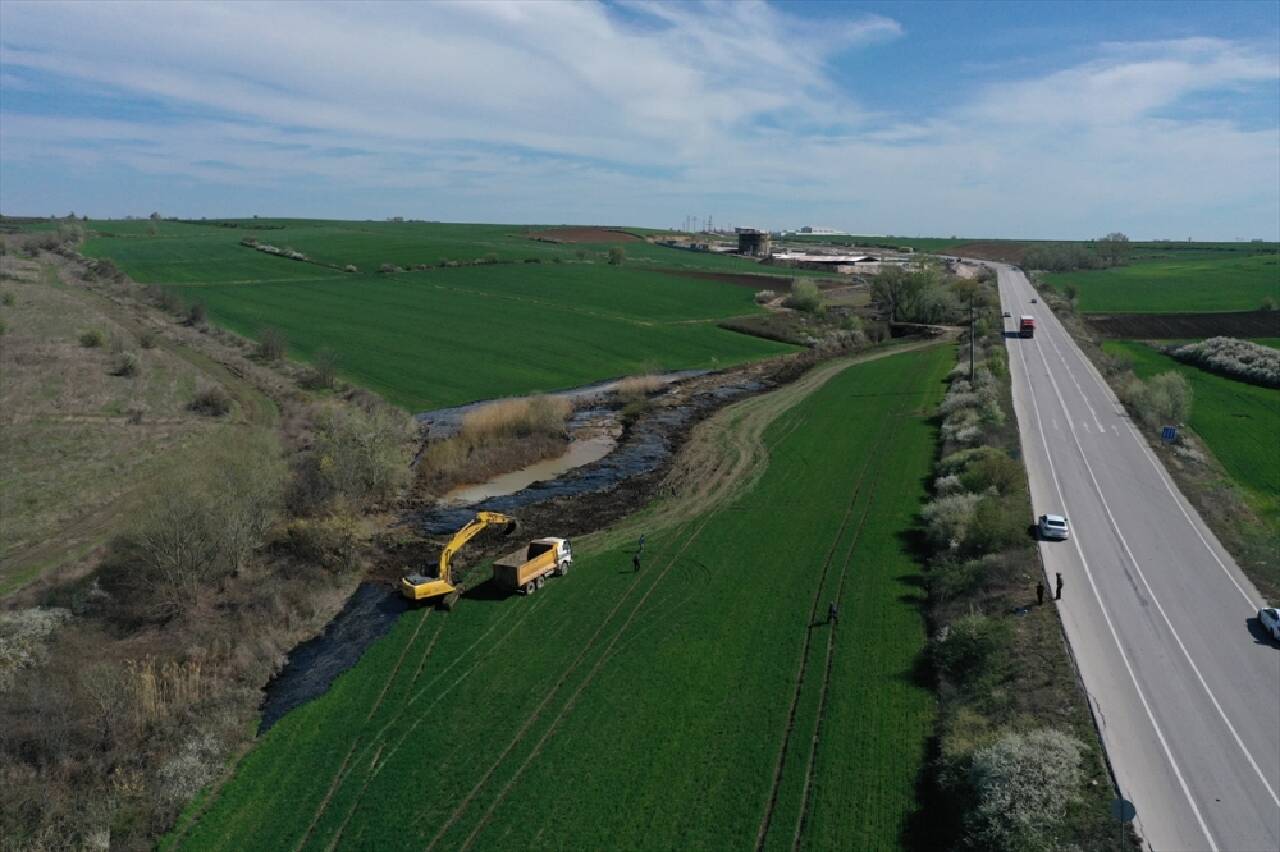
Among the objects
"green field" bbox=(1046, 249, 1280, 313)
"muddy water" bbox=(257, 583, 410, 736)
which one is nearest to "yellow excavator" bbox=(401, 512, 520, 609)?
"muddy water" bbox=(257, 583, 410, 736)

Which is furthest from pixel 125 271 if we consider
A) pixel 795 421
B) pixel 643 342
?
pixel 795 421

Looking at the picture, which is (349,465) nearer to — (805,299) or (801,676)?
(801,676)

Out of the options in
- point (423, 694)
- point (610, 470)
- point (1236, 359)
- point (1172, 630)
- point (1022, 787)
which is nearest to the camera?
point (1022, 787)

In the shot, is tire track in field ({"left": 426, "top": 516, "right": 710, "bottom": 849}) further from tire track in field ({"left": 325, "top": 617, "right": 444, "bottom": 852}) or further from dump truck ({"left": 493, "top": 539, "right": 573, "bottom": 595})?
dump truck ({"left": 493, "top": 539, "right": 573, "bottom": 595})

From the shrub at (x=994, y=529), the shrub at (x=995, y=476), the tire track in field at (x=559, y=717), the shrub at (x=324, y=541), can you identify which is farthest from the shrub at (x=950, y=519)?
the shrub at (x=324, y=541)

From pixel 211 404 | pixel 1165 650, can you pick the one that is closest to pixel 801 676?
pixel 1165 650
